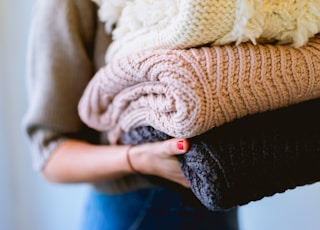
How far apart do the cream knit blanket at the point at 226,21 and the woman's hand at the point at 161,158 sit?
0.30ft

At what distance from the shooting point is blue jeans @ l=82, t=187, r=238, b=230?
0.55m

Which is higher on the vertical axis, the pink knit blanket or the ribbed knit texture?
the pink knit blanket

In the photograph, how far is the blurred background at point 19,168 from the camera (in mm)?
967

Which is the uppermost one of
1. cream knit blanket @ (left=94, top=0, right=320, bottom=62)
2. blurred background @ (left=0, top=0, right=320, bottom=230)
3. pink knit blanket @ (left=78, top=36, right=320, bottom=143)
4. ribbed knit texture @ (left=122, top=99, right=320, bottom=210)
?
cream knit blanket @ (left=94, top=0, right=320, bottom=62)

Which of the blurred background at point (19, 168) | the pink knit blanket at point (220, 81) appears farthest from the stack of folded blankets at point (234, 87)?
the blurred background at point (19, 168)

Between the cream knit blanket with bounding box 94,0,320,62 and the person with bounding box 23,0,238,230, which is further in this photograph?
the person with bounding box 23,0,238,230

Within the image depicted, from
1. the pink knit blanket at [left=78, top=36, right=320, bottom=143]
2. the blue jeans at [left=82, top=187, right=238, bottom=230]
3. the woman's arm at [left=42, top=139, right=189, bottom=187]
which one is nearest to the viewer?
the pink knit blanket at [left=78, top=36, right=320, bottom=143]

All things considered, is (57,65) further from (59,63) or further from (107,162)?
(107,162)

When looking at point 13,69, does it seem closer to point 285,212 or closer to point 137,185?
point 137,185

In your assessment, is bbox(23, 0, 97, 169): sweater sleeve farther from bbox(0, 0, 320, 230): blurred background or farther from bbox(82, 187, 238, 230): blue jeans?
bbox(0, 0, 320, 230): blurred background

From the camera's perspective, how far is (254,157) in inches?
13.0

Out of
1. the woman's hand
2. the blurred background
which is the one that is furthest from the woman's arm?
the blurred background

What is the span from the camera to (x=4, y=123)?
3.36 ft

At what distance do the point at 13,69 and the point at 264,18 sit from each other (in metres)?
0.82
